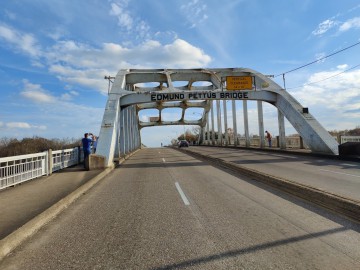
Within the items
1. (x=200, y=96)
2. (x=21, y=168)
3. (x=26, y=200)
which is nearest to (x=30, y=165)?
(x=21, y=168)

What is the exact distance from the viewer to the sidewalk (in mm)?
6122

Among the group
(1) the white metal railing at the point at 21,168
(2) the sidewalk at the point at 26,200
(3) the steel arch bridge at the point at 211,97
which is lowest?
(2) the sidewalk at the point at 26,200

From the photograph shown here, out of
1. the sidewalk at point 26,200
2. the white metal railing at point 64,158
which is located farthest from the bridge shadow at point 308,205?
the white metal railing at point 64,158

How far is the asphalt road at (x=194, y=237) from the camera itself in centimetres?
416

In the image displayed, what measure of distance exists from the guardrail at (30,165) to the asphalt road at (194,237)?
385 cm

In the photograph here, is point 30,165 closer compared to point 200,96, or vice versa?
point 30,165

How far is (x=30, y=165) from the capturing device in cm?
1285

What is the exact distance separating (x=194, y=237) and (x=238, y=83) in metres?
23.3

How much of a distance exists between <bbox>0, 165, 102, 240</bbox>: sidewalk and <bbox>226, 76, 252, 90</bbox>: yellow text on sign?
1853 centimetres

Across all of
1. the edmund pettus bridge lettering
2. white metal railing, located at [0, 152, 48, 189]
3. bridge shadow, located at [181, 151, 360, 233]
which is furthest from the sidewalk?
the edmund pettus bridge lettering

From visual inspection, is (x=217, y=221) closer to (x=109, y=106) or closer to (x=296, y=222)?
(x=296, y=222)

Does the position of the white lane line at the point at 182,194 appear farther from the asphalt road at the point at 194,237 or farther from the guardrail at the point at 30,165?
the guardrail at the point at 30,165

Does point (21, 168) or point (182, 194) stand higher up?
Result: point (21, 168)

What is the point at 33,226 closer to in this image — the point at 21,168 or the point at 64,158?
the point at 21,168
